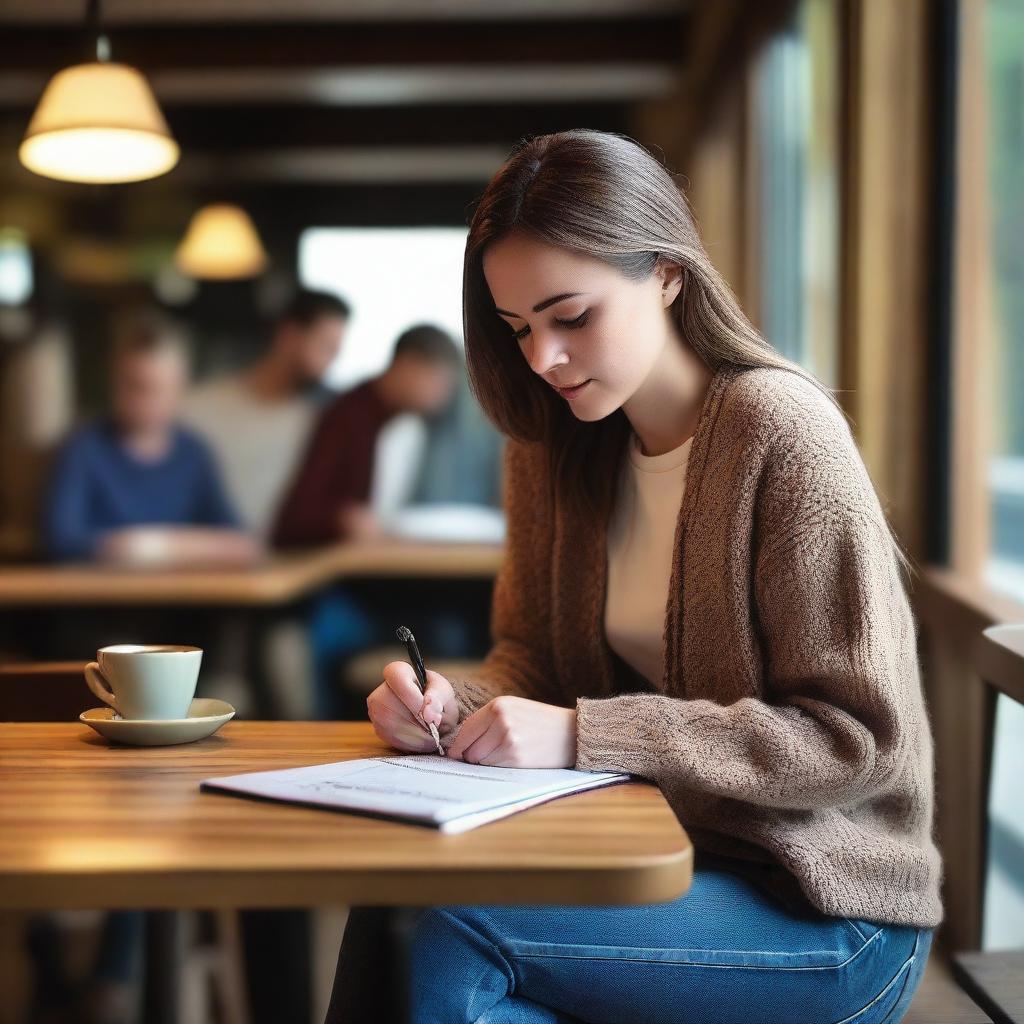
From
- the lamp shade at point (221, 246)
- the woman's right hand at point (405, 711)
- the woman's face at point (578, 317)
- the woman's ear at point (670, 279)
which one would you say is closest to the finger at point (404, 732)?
the woman's right hand at point (405, 711)

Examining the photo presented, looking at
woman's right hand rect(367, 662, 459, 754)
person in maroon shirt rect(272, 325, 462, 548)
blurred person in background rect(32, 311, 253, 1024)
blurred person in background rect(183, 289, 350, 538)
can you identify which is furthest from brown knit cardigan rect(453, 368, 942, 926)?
blurred person in background rect(183, 289, 350, 538)

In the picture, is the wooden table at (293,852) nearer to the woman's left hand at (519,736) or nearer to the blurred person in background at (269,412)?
the woman's left hand at (519,736)

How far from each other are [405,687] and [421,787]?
200 mm

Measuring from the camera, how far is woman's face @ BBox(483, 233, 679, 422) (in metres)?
1.26

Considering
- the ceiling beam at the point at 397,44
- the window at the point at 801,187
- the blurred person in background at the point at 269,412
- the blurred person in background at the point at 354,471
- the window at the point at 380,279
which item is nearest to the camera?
the window at the point at 801,187

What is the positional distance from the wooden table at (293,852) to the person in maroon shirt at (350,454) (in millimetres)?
4026

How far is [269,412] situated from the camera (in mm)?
6328

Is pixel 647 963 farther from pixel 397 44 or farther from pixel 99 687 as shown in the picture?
pixel 397 44

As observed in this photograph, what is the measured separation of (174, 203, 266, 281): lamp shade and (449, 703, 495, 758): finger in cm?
574

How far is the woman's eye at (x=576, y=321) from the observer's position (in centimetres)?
128

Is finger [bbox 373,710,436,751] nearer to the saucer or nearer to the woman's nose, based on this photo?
the saucer

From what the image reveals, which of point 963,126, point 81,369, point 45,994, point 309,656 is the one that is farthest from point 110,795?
point 81,369

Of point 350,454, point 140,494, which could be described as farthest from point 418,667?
point 350,454

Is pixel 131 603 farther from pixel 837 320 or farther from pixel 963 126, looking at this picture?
pixel 963 126
